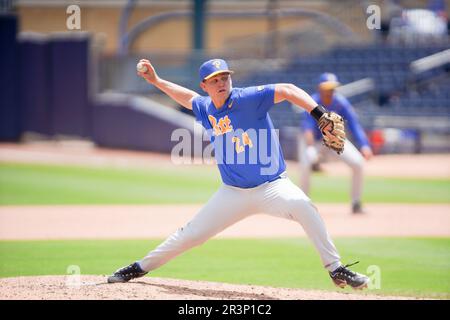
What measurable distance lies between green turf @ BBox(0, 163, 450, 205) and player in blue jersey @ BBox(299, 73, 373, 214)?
2.01 m

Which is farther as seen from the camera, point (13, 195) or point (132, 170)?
point (132, 170)

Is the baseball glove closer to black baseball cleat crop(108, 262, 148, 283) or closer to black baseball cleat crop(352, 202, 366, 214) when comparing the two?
black baseball cleat crop(108, 262, 148, 283)

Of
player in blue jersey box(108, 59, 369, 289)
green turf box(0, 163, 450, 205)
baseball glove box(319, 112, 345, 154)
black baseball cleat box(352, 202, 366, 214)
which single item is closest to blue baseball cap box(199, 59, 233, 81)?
player in blue jersey box(108, 59, 369, 289)

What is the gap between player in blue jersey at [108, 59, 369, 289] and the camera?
23.4 ft

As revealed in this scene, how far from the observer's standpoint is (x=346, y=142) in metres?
13.1

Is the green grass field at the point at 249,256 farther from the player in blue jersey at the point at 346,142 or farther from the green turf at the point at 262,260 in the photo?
the player in blue jersey at the point at 346,142

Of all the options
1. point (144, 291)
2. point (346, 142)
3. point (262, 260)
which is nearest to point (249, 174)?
point (144, 291)

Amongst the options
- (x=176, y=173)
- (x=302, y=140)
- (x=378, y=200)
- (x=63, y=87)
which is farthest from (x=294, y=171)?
(x=63, y=87)

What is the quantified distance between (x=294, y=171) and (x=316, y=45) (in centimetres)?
1258

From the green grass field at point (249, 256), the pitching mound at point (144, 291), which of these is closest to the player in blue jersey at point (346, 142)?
the green grass field at point (249, 256)

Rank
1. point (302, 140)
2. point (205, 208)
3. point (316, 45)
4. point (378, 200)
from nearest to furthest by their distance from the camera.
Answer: point (205, 208) → point (302, 140) → point (378, 200) → point (316, 45)

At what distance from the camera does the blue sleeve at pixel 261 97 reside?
23.5 feet
